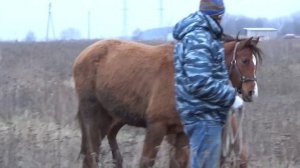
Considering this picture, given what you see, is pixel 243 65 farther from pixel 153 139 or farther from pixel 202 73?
pixel 202 73

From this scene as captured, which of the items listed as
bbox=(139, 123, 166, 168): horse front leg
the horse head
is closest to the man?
the horse head

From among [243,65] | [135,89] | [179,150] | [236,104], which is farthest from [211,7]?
[135,89]

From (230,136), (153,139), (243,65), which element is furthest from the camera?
(153,139)

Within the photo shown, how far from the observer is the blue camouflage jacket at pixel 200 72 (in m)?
5.16

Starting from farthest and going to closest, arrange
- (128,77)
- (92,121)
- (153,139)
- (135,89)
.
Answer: (92,121)
(128,77)
(135,89)
(153,139)

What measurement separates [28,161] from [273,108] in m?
4.75

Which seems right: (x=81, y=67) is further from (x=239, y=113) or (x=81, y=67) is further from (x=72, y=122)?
(x=239, y=113)

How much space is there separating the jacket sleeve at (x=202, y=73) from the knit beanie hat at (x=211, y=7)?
0.77ft

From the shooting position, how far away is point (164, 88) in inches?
284

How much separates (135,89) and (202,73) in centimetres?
265

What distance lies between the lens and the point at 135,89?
25.4ft

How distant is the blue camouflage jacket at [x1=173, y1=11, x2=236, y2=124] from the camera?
516 cm

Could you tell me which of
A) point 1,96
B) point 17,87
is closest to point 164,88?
point 1,96

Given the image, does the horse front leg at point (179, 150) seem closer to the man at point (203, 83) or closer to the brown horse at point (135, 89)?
the brown horse at point (135, 89)
